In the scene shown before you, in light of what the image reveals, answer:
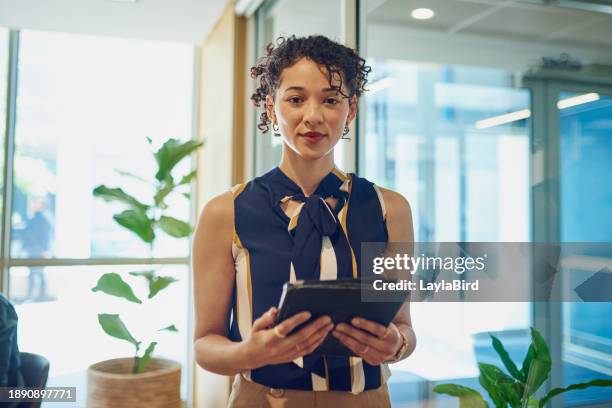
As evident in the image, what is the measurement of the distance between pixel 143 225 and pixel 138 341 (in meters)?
0.68

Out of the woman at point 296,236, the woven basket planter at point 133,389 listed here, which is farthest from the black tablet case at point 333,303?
the woven basket planter at point 133,389

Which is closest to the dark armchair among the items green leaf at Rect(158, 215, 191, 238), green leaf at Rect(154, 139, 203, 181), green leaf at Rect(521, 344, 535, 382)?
green leaf at Rect(158, 215, 191, 238)

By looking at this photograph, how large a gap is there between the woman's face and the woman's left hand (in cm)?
37

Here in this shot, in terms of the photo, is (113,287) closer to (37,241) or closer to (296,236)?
(37,241)

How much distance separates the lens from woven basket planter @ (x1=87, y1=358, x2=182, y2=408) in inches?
110

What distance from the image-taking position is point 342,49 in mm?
1158

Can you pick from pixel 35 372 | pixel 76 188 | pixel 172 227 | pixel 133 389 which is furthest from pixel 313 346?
pixel 76 188

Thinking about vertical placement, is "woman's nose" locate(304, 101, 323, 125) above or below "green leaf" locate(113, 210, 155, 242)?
above

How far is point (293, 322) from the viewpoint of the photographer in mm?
889

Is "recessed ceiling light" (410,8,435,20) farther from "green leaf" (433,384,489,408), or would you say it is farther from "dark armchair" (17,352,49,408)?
"dark armchair" (17,352,49,408)

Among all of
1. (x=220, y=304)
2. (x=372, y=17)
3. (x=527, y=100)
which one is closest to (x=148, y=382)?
(x=220, y=304)

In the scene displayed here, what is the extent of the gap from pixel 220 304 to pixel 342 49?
619 millimetres

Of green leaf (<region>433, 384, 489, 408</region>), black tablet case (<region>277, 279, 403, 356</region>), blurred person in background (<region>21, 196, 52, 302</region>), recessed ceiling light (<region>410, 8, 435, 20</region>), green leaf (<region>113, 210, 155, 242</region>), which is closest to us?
black tablet case (<region>277, 279, 403, 356</region>)

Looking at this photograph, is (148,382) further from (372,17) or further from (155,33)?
(155,33)
